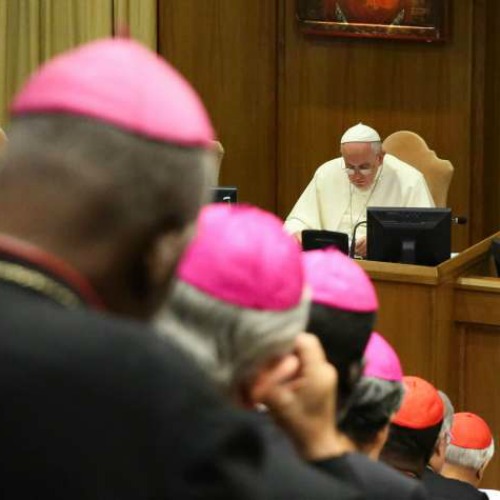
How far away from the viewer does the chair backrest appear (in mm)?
8203

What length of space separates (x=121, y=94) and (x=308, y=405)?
56cm

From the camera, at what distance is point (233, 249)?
4.27 feet

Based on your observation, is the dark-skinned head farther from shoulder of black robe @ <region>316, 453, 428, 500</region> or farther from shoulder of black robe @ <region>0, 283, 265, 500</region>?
shoulder of black robe @ <region>0, 283, 265, 500</region>

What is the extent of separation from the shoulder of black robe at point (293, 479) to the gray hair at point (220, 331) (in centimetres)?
8

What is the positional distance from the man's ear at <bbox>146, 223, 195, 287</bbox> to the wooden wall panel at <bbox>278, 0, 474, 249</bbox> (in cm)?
842

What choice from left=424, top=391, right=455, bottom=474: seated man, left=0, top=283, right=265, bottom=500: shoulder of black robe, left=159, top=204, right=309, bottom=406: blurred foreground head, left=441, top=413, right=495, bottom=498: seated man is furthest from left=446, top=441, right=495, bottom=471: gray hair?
left=0, top=283, right=265, bottom=500: shoulder of black robe

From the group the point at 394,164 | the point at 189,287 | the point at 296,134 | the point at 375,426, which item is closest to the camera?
the point at 189,287

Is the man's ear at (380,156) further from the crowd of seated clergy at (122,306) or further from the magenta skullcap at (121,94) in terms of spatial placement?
the magenta skullcap at (121,94)

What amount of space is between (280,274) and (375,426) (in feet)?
1.96

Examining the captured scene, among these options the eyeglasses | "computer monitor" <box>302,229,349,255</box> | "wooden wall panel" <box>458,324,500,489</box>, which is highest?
the eyeglasses

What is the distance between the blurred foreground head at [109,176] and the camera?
0.89 m

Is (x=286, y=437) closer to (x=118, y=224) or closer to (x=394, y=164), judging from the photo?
(x=118, y=224)

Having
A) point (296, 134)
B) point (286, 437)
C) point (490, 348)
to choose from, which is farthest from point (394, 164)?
point (286, 437)

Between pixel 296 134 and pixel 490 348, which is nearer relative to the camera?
pixel 490 348
